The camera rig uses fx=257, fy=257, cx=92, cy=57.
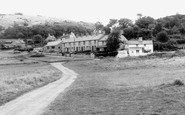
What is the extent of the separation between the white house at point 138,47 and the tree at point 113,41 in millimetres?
4424

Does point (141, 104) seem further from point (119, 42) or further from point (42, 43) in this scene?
point (42, 43)

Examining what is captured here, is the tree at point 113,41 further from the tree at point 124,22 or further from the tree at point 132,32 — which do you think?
the tree at point 124,22

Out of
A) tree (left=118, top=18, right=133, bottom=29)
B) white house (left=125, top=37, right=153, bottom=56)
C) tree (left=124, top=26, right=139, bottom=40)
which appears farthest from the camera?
tree (left=118, top=18, right=133, bottom=29)

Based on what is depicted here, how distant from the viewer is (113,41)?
3829 inches

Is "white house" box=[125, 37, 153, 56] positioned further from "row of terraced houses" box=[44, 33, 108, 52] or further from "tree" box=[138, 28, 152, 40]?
"tree" box=[138, 28, 152, 40]

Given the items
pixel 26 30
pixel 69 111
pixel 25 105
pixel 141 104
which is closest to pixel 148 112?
pixel 141 104

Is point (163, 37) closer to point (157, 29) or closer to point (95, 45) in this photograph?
point (157, 29)

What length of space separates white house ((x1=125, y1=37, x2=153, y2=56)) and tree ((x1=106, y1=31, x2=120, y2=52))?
442 cm

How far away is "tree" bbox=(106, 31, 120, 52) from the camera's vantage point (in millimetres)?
96000

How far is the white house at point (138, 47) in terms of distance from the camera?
326ft

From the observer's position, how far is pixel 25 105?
18.1 meters

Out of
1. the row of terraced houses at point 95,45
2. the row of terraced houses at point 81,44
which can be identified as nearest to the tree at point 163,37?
the row of terraced houses at point 95,45

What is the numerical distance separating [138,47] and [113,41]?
10.8 metres

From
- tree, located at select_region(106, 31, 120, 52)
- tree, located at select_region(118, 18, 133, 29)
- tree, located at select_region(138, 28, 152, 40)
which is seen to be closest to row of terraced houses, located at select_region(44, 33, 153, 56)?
tree, located at select_region(106, 31, 120, 52)
